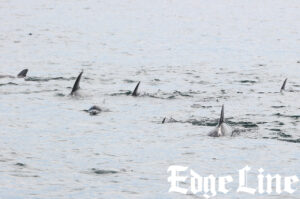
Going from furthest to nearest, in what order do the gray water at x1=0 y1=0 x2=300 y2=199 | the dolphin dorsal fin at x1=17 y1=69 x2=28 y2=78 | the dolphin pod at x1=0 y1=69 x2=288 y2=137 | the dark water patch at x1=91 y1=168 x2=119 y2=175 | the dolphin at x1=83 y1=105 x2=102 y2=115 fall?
1. the dolphin dorsal fin at x1=17 y1=69 x2=28 y2=78
2. the dolphin at x1=83 y1=105 x2=102 y2=115
3. the dolphin pod at x1=0 y1=69 x2=288 y2=137
4. the gray water at x1=0 y1=0 x2=300 y2=199
5. the dark water patch at x1=91 y1=168 x2=119 y2=175

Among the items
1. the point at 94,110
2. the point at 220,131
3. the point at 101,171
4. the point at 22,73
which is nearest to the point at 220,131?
the point at 220,131

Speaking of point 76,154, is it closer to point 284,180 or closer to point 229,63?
point 284,180

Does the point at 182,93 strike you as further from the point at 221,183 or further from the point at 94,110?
the point at 221,183

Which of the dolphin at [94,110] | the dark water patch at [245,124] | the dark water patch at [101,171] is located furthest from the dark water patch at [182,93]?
the dark water patch at [101,171]

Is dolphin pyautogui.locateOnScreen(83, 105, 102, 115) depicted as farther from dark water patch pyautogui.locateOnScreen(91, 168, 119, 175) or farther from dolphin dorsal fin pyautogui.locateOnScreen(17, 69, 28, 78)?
dolphin dorsal fin pyautogui.locateOnScreen(17, 69, 28, 78)

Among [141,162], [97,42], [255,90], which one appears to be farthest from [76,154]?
[97,42]

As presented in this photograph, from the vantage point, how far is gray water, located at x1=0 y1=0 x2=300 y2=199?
13641 mm

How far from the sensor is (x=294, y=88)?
22.2 meters

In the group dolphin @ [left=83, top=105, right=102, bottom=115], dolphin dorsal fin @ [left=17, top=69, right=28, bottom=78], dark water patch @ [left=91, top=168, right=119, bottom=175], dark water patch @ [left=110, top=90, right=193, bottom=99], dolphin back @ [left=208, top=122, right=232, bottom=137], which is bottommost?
dark water patch @ [left=91, top=168, right=119, bottom=175]

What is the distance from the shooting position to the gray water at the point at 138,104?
1364 centimetres

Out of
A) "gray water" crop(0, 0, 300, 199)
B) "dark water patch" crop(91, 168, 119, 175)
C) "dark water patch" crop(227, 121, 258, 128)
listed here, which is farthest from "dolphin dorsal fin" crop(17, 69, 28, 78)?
"dark water patch" crop(91, 168, 119, 175)

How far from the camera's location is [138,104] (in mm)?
19547

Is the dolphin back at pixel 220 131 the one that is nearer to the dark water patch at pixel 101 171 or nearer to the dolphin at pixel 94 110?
the dolphin at pixel 94 110

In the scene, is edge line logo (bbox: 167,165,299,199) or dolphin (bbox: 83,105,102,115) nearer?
edge line logo (bbox: 167,165,299,199)
